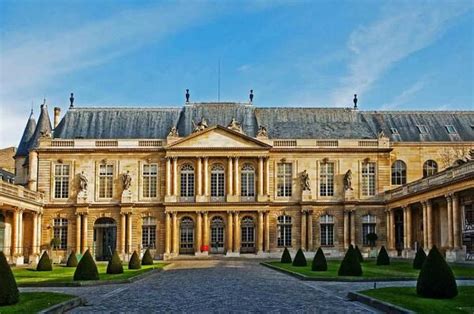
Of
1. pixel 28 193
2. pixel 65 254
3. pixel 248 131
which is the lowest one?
pixel 65 254

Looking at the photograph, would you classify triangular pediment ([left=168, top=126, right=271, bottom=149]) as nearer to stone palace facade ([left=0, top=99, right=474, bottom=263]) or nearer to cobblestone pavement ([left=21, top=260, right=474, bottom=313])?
stone palace facade ([left=0, top=99, right=474, bottom=263])

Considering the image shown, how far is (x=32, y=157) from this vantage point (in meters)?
49.8

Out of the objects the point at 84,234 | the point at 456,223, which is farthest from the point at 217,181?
the point at 456,223

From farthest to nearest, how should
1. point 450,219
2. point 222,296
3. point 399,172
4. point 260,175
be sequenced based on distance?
1. point 399,172
2. point 260,175
3. point 450,219
4. point 222,296

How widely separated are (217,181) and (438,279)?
35456 millimetres

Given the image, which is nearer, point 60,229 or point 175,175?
point 175,175

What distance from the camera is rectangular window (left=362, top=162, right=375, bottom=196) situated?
49844 millimetres

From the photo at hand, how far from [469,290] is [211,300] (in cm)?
636

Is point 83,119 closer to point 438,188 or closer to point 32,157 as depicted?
point 32,157

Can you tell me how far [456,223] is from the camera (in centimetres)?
3441

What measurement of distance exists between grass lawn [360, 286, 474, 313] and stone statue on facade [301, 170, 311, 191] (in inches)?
1274

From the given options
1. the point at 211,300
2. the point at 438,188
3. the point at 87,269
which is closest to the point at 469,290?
the point at 211,300

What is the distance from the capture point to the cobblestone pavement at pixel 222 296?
14203mm

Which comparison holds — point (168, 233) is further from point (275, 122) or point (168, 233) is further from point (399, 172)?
point (399, 172)
